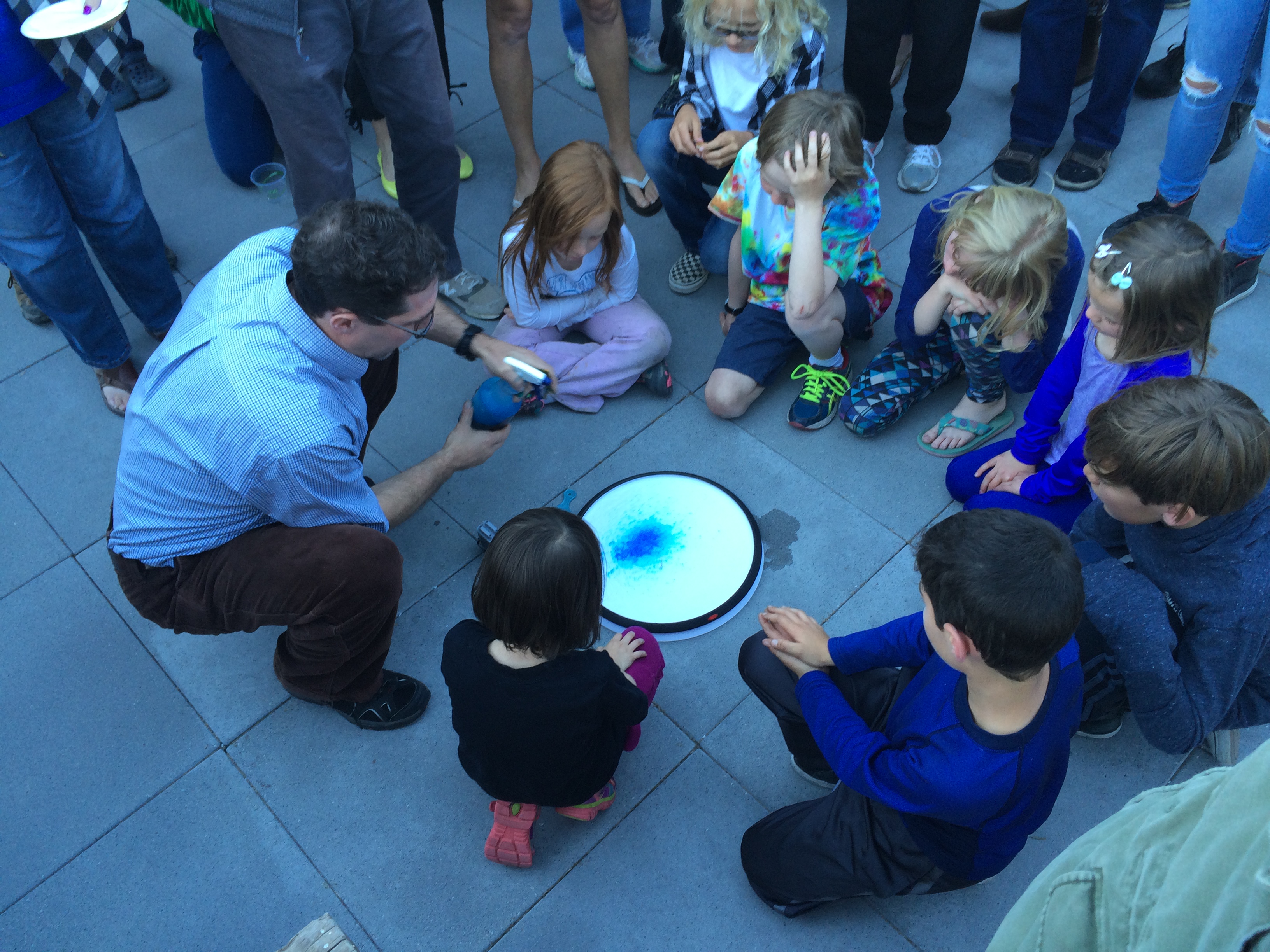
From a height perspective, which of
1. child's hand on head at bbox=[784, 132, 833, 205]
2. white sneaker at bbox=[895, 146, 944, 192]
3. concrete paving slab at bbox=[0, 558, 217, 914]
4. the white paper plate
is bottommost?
concrete paving slab at bbox=[0, 558, 217, 914]

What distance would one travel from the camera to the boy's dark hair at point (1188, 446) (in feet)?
5.30

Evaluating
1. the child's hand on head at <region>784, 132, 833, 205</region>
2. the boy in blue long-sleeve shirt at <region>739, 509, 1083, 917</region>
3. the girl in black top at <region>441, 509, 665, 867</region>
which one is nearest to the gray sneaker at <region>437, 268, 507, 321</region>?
the child's hand on head at <region>784, 132, 833, 205</region>

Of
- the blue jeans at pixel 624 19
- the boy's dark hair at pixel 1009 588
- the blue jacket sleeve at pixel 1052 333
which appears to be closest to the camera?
the boy's dark hair at pixel 1009 588

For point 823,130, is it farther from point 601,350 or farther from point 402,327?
point 402,327

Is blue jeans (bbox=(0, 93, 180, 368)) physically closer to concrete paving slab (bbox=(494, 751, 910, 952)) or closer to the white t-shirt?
the white t-shirt

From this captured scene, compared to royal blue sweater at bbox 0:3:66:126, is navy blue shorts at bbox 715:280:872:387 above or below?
below

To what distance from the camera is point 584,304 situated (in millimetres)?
2850

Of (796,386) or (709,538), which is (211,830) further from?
(796,386)

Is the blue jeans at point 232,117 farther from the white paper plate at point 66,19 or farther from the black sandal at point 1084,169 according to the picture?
the black sandal at point 1084,169

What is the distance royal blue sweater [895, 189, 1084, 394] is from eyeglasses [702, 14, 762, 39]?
802 millimetres

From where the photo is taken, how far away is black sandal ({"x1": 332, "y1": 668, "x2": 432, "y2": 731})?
2219mm

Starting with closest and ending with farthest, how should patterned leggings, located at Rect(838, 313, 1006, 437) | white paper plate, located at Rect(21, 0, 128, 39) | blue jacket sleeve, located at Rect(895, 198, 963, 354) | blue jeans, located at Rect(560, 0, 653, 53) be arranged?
white paper plate, located at Rect(21, 0, 128, 39) → blue jacket sleeve, located at Rect(895, 198, 963, 354) → patterned leggings, located at Rect(838, 313, 1006, 437) → blue jeans, located at Rect(560, 0, 653, 53)

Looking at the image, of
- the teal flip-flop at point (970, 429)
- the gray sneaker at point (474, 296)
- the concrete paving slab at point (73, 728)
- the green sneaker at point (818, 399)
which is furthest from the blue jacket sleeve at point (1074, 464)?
the concrete paving slab at point (73, 728)

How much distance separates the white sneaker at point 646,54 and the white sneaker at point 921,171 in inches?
48.7
